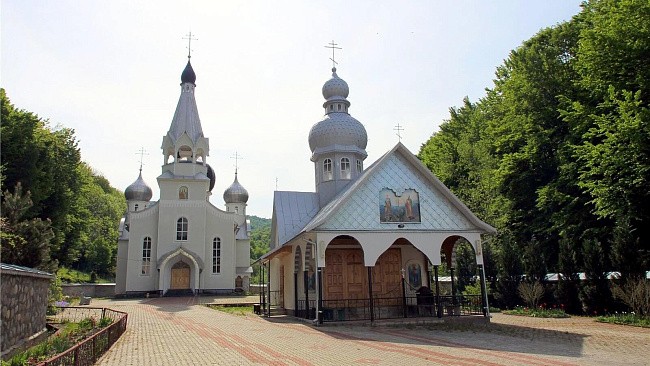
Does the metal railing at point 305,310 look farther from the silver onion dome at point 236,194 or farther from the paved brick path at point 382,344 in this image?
the silver onion dome at point 236,194

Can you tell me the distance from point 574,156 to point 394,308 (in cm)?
1085

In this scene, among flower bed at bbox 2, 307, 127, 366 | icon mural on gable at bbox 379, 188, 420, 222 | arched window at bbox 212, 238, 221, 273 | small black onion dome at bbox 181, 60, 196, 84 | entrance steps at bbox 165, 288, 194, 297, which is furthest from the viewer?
small black onion dome at bbox 181, 60, 196, 84

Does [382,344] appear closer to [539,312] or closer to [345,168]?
[539,312]

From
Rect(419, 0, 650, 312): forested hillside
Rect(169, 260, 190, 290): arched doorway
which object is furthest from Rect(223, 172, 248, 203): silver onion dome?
Rect(419, 0, 650, 312): forested hillside

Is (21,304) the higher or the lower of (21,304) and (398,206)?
the lower

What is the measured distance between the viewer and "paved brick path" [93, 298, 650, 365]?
10055 mm

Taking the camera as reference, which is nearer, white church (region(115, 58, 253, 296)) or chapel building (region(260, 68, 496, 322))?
chapel building (region(260, 68, 496, 322))

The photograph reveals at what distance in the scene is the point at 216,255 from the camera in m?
42.1

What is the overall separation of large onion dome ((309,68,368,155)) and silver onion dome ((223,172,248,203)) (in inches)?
1340

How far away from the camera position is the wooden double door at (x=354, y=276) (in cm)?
2073

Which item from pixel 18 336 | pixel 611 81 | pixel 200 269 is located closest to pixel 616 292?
pixel 611 81

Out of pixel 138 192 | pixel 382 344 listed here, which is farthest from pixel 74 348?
pixel 138 192

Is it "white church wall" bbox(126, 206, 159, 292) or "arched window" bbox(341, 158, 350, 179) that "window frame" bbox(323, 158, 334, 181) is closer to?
"arched window" bbox(341, 158, 350, 179)

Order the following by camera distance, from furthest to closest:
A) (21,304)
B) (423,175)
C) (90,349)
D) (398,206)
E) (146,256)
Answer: (146,256), (423,175), (398,206), (21,304), (90,349)
